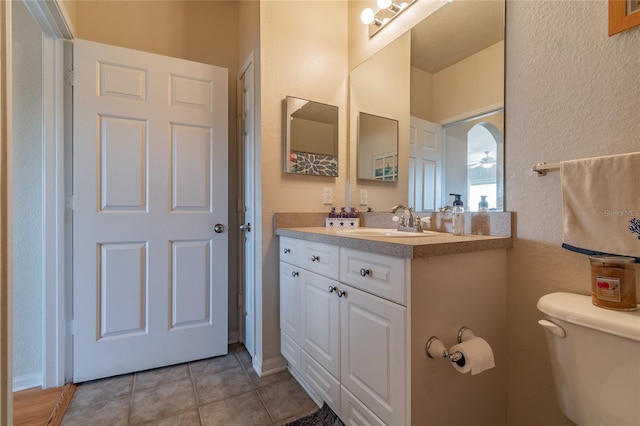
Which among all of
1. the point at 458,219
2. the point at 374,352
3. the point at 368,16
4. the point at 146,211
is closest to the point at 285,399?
the point at 374,352

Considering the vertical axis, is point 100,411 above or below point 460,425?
below

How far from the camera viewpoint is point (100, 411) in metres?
1.45

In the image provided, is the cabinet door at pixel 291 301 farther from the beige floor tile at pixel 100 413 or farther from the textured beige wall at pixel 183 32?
the beige floor tile at pixel 100 413

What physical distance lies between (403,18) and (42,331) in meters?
2.71

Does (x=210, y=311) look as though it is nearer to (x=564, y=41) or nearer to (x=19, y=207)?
(x=19, y=207)

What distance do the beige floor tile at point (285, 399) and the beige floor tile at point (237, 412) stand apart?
4 centimetres

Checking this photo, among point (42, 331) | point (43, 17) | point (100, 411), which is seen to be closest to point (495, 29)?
point (43, 17)

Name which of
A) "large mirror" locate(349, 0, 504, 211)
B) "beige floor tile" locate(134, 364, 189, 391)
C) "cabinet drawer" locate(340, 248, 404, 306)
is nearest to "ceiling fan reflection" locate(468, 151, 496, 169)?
"large mirror" locate(349, 0, 504, 211)

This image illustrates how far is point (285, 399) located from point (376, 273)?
98 centimetres

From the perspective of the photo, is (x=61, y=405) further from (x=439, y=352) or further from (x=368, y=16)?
(x=368, y=16)

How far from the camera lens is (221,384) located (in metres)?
1.68

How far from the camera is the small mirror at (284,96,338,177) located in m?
1.81

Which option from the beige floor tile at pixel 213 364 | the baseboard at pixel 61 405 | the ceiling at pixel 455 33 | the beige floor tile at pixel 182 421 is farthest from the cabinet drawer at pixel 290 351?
the ceiling at pixel 455 33

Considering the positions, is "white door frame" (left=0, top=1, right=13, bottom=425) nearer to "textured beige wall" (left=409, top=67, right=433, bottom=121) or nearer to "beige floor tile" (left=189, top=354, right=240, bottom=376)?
"beige floor tile" (left=189, top=354, right=240, bottom=376)
